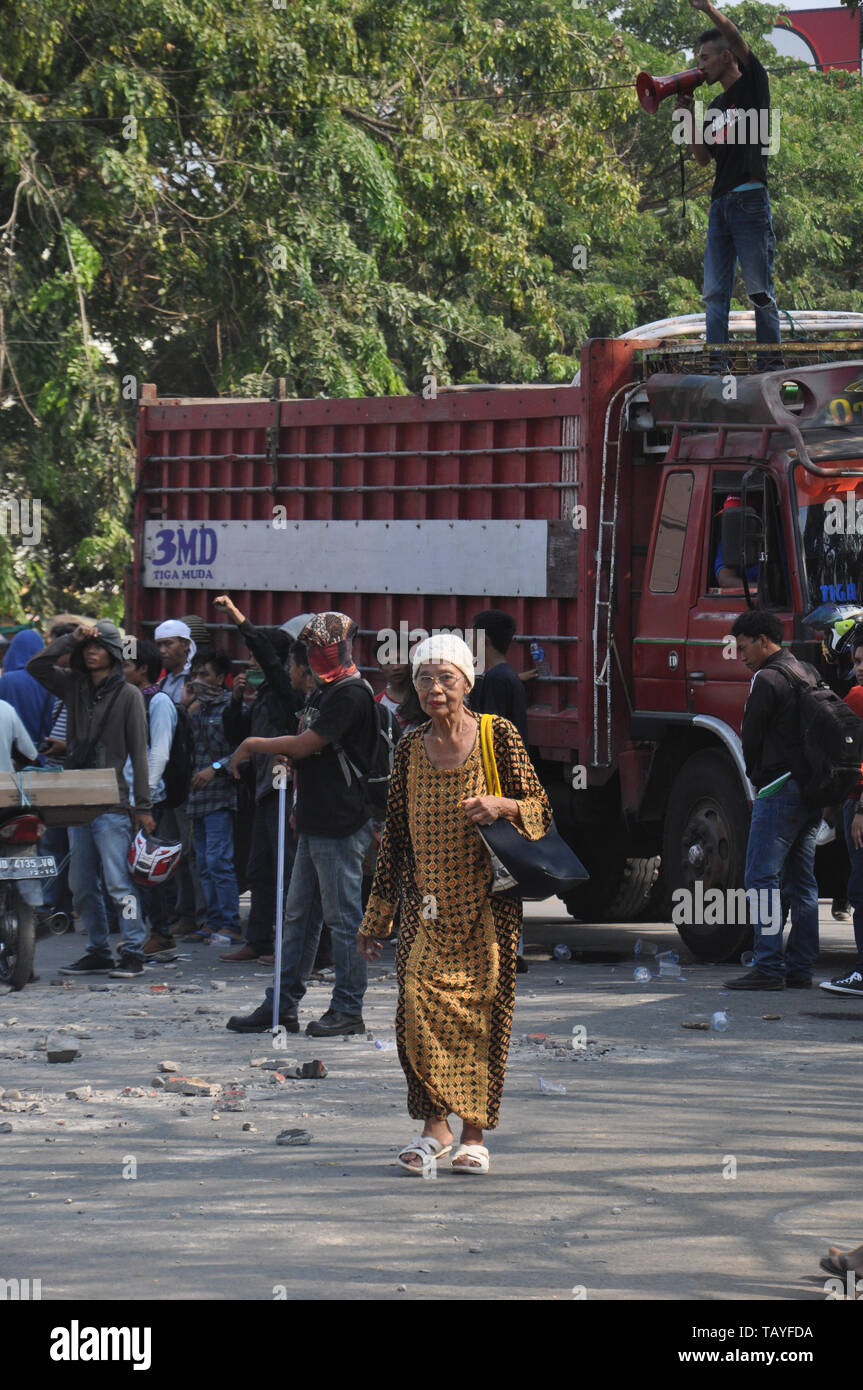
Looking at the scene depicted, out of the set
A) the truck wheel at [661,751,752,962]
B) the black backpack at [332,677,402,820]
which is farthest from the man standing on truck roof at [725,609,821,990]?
the black backpack at [332,677,402,820]

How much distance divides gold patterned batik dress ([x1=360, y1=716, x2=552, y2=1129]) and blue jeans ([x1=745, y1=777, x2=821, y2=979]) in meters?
3.81

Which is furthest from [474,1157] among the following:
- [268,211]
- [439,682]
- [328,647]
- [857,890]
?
[268,211]

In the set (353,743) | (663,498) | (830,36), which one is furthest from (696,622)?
(830,36)

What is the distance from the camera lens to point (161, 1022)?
9391mm

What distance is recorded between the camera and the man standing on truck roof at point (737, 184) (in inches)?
456

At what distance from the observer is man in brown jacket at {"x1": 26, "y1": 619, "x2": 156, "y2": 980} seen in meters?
10.8

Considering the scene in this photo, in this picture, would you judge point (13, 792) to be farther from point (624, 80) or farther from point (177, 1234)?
point (624, 80)

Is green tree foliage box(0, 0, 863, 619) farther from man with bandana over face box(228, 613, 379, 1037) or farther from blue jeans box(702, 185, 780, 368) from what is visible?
man with bandana over face box(228, 613, 379, 1037)

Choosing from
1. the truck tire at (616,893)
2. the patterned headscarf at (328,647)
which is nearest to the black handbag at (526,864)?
the patterned headscarf at (328,647)

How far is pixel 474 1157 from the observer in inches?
253

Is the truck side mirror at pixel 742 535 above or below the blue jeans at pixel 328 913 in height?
above

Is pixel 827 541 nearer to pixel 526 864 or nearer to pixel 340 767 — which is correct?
pixel 340 767

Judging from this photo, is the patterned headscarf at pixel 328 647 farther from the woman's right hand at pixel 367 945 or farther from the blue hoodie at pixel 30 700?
the blue hoodie at pixel 30 700

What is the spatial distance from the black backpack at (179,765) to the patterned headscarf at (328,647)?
3.32 meters
